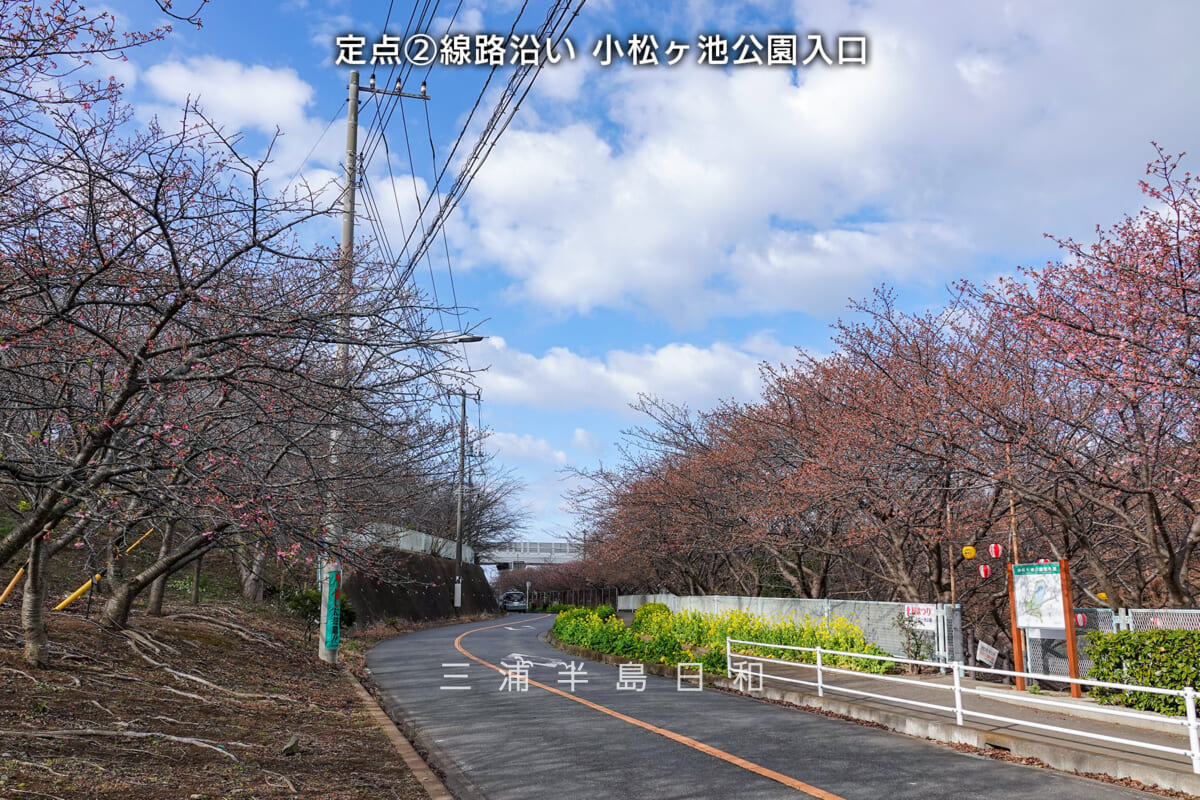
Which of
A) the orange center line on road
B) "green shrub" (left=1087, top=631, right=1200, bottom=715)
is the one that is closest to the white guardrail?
"green shrub" (left=1087, top=631, right=1200, bottom=715)

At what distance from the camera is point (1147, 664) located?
10742 mm

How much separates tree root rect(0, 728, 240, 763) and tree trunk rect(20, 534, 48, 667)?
10.6 ft

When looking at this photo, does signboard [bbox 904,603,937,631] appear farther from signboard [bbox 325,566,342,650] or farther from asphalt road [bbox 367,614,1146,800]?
signboard [bbox 325,566,342,650]

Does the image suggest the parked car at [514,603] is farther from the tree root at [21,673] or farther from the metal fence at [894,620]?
the tree root at [21,673]

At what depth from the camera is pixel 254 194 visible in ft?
22.0

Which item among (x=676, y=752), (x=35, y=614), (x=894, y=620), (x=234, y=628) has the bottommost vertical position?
(x=676, y=752)

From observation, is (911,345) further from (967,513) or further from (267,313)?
(267,313)

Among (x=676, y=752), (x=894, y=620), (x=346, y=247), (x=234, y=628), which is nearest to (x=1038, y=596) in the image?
(x=894, y=620)

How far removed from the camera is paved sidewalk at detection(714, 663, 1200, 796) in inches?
311

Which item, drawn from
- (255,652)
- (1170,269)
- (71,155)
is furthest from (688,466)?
(71,155)

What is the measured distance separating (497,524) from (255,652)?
53.1 m

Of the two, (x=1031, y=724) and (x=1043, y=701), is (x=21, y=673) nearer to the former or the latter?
(x=1031, y=724)

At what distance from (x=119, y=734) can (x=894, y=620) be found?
1366 cm

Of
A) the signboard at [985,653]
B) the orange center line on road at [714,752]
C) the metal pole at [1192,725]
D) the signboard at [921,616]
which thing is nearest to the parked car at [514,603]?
the signboard at [985,653]
